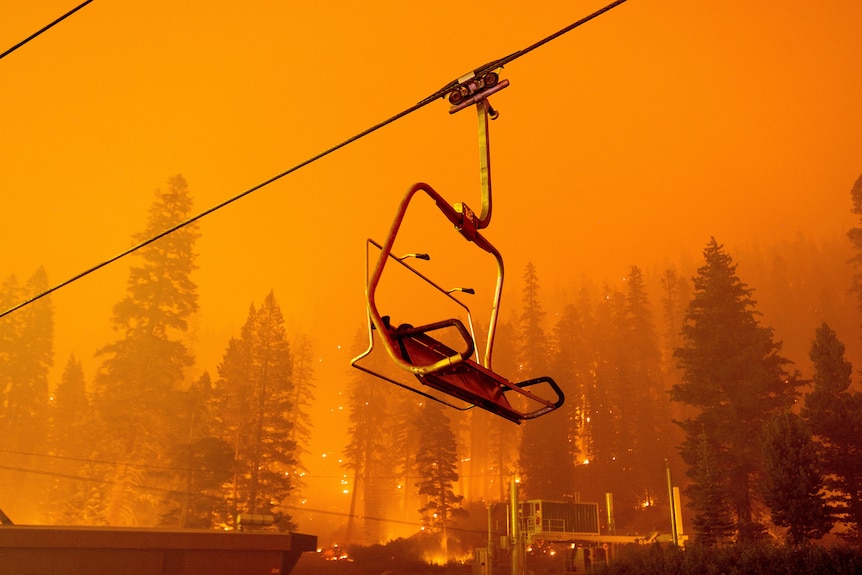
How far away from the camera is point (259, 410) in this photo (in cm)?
5266

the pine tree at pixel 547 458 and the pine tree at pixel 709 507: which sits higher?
the pine tree at pixel 547 458

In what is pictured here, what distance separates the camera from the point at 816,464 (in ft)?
104

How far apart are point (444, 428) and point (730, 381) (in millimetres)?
22588

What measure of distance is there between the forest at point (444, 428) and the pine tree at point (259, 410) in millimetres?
191

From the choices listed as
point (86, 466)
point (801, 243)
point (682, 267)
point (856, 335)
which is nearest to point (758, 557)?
point (86, 466)

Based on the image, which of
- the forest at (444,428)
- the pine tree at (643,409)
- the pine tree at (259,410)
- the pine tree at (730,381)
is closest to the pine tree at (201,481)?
the forest at (444,428)

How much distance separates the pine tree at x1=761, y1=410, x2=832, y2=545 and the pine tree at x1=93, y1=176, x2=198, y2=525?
3686cm

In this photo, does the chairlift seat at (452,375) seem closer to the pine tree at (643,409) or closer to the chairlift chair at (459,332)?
the chairlift chair at (459,332)

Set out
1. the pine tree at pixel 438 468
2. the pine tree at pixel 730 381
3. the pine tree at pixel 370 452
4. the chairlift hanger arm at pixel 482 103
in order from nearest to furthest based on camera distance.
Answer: the chairlift hanger arm at pixel 482 103 < the pine tree at pixel 730 381 < the pine tree at pixel 438 468 < the pine tree at pixel 370 452

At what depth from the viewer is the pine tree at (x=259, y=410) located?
161 ft

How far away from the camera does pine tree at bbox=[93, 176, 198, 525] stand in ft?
142

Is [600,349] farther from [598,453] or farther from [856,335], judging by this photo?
[856,335]

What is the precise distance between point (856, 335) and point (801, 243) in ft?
181

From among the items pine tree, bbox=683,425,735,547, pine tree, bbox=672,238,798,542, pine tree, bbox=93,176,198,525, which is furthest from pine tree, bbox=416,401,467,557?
pine tree, bbox=683,425,735,547
